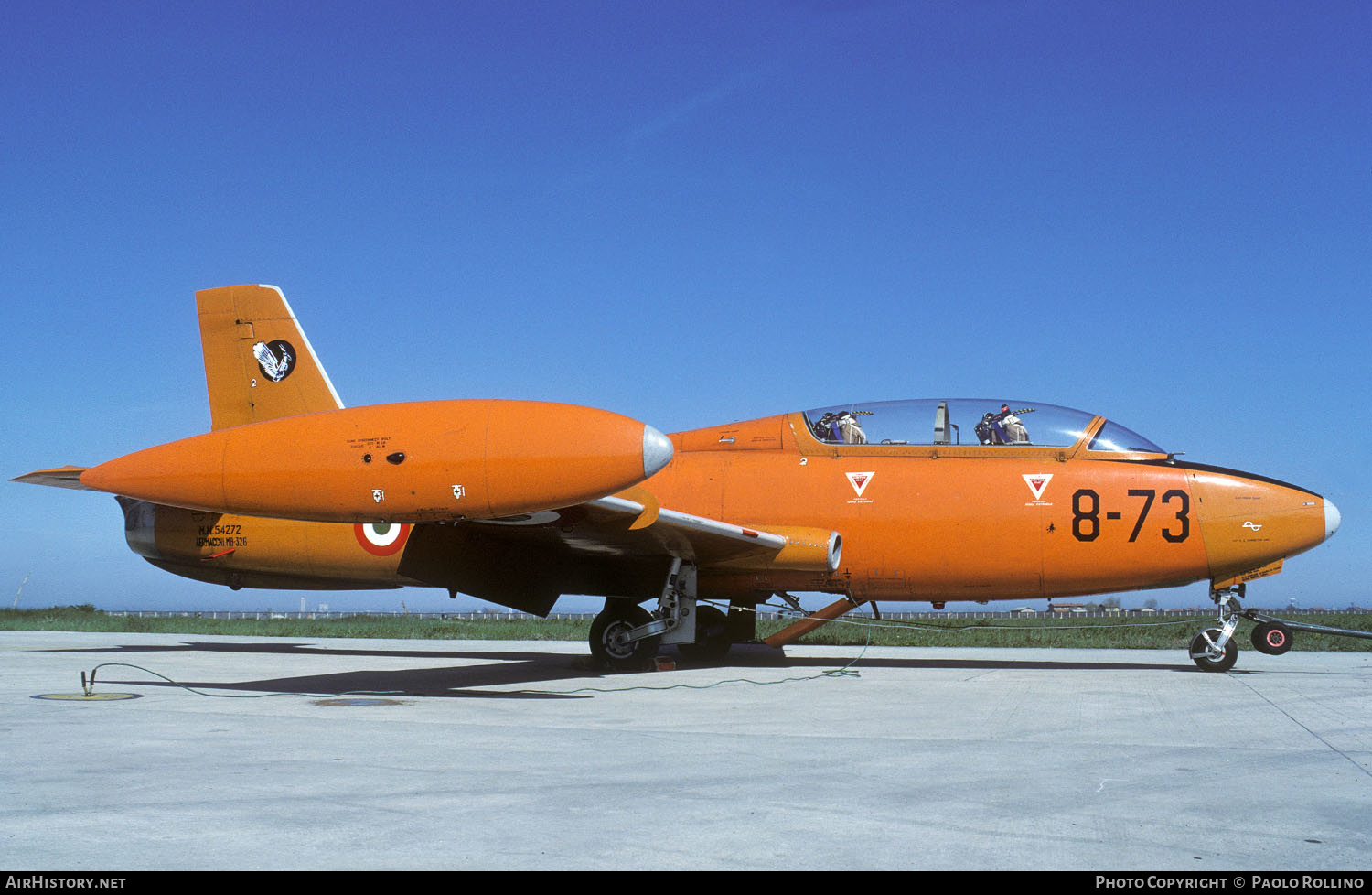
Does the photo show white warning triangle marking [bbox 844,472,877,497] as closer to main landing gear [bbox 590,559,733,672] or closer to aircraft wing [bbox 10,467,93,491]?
main landing gear [bbox 590,559,733,672]

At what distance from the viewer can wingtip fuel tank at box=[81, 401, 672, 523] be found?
30.2 ft

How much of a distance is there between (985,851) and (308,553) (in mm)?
13549

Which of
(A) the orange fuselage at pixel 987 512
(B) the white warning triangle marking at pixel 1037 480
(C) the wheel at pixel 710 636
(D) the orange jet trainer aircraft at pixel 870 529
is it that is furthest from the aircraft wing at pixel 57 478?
(B) the white warning triangle marking at pixel 1037 480

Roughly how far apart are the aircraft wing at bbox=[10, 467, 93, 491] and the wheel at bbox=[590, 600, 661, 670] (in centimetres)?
757

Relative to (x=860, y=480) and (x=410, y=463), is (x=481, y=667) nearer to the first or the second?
(x=860, y=480)

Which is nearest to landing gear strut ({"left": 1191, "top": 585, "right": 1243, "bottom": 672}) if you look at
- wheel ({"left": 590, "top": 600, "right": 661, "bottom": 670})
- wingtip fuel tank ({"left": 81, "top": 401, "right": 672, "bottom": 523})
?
wheel ({"left": 590, "top": 600, "right": 661, "bottom": 670})

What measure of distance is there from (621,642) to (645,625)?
55 centimetres

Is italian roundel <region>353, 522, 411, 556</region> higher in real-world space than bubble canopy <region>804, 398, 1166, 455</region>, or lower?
lower

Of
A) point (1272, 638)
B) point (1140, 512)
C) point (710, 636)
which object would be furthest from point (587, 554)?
point (1272, 638)

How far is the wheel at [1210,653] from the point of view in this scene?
44.8 feet

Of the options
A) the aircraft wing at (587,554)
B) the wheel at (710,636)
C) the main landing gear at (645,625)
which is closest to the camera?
the aircraft wing at (587,554)

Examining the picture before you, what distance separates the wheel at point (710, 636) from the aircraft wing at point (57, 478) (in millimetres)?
8821

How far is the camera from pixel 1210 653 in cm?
1366

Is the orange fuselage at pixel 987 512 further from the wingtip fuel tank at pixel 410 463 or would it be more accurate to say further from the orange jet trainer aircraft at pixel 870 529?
the wingtip fuel tank at pixel 410 463
